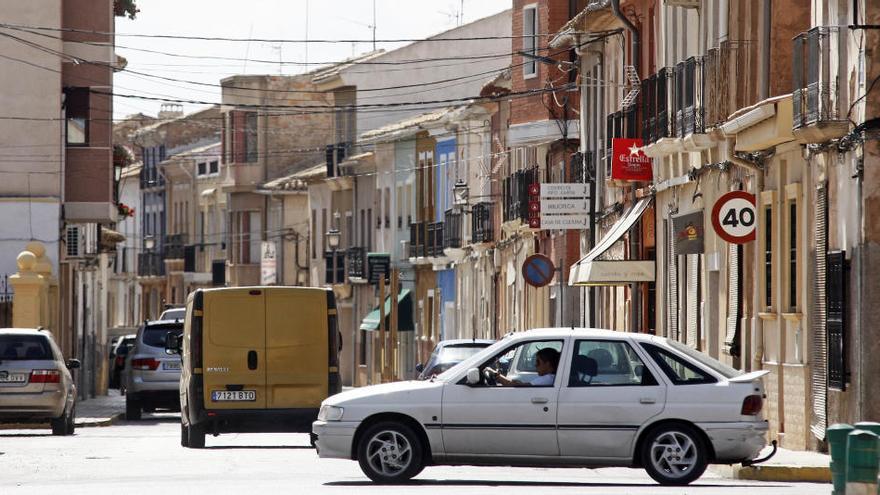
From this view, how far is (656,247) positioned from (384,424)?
1740 centimetres

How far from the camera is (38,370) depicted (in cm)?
3150

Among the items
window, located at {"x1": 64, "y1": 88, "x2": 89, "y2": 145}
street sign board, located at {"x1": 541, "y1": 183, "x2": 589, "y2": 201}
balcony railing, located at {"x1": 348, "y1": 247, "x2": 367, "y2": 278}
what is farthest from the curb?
balcony railing, located at {"x1": 348, "y1": 247, "x2": 367, "y2": 278}

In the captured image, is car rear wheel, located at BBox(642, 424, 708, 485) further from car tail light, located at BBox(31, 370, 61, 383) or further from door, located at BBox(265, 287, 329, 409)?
car tail light, located at BBox(31, 370, 61, 383)

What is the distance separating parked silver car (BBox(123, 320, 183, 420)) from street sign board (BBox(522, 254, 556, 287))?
235 inches

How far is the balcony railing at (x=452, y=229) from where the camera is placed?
62.6 m

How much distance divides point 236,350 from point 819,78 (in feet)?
25.1

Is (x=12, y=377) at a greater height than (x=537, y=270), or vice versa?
(x=537, y=270)

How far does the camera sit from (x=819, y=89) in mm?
23625

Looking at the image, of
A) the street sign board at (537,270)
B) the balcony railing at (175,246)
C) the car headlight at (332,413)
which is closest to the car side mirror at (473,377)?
the car headlight at (332,413)

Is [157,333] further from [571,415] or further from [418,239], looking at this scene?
[418,239]

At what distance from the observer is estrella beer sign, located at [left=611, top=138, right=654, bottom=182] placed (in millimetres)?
35906

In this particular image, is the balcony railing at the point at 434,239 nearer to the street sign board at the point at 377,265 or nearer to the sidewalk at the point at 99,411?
the street sign board at the point at 377,265

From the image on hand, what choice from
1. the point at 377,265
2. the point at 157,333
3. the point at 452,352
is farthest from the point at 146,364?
the point at 377,265

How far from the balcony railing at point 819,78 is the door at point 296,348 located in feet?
20.5
